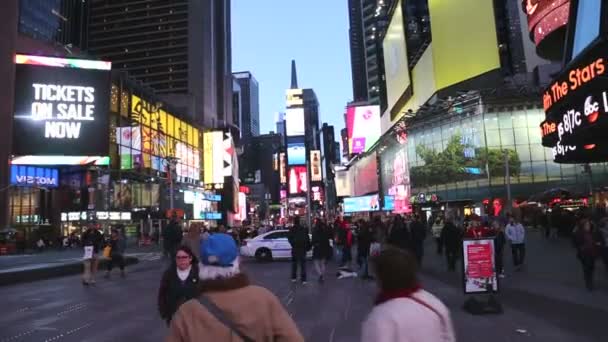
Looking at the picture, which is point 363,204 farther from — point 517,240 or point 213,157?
point 517,240

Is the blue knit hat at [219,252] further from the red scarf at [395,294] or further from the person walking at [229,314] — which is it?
the red scarf at [395,294]

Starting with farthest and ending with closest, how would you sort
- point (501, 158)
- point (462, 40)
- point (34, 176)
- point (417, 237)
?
point (462, 40), point (501, 158), point (34, 176), point (417, 237)

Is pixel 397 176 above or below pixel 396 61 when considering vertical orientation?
below

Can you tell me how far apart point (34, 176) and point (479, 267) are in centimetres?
4734

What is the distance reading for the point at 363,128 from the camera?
350 feet

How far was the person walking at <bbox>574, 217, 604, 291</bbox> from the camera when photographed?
40.8ft

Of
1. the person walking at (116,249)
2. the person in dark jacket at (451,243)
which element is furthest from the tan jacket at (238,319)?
the person walking at (116,249)

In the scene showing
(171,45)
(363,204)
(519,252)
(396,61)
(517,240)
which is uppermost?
(171,45)

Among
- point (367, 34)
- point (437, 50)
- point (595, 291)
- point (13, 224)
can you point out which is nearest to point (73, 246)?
point (13, 224)

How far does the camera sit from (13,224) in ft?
156

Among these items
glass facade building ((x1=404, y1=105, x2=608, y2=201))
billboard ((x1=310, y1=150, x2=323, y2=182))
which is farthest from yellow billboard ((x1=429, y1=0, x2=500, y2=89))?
billboard ((x1=310, y1=150, x2=323, y2=182))

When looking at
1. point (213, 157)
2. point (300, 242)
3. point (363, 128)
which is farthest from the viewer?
point (363, 128)

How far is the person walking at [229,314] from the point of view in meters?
2.65

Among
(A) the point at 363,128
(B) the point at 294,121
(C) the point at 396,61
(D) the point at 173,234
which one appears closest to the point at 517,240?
(D) the point at 173,234
